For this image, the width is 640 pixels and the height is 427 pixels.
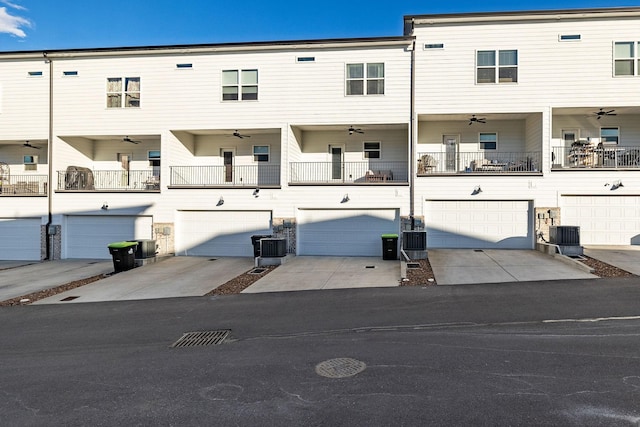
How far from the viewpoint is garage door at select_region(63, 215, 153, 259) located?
17.5 meters

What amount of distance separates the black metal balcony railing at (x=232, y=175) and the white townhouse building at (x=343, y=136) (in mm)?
77

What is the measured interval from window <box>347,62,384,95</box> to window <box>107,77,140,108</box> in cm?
990

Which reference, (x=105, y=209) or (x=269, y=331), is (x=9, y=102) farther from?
(x=269, y=331)

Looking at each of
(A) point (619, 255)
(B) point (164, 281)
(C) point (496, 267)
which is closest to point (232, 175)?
(B) point (164, 281)

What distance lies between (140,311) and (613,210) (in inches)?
695

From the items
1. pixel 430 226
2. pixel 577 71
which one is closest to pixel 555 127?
pixel 577 71

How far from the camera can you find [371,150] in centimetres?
1802

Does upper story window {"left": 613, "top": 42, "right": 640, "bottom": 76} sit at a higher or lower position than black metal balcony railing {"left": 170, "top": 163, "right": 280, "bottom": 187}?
higher

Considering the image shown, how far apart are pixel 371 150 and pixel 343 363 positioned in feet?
45.9

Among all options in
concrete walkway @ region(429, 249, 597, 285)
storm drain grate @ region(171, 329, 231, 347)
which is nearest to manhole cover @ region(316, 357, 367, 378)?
storm drain grate @ region(171, 329, 231, 347)

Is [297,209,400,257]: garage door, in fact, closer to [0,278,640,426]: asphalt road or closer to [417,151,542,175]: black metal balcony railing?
[417,151,542,175]: black metal balcony railing

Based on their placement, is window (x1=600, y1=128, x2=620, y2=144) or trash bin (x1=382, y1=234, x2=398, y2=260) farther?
window (x1=600, y1=128, x2=620, y2=144)

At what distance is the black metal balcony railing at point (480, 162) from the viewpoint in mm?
16016

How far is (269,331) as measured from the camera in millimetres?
6898
